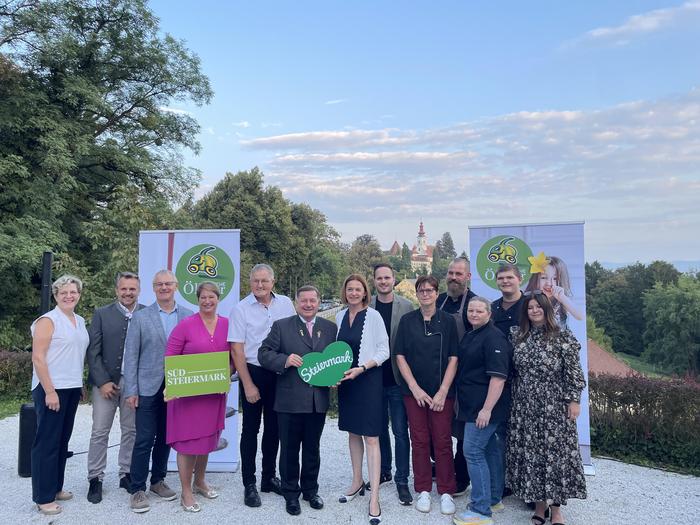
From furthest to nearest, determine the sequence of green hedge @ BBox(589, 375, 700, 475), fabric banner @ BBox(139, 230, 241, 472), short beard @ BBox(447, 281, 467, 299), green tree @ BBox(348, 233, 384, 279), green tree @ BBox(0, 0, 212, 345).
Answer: green tree @ BBox(348, 233, 384, 279) < green tree @ BBox(0, 0, 212, 345) < green hedge @ BBox(589, 375, 700, 475) < fabric banner @ BBox(139, 230, 241, 472) < short beard @ BBox(447, 281, 467, 299)

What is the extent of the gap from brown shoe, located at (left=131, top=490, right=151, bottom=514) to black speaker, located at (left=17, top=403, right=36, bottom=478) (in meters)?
1.60

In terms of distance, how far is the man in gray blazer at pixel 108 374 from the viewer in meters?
4.30

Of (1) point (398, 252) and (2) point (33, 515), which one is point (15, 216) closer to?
(2) point (33, 515)

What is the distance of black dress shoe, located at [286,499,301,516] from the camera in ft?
13.5

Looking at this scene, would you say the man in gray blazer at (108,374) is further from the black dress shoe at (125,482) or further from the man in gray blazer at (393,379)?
the man in gray blazer at (393,379)

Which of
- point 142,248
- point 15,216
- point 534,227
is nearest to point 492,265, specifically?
point 534,227

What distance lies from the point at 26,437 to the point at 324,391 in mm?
3277

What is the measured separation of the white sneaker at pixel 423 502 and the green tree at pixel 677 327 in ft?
145

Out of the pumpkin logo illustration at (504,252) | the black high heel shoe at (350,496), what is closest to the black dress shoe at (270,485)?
the black high heel shoe at (350,496)

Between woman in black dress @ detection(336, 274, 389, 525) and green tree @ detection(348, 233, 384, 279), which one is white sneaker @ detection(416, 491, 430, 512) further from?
green tree @ detection(348, 233, 384, 279)

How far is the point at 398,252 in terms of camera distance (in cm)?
16275

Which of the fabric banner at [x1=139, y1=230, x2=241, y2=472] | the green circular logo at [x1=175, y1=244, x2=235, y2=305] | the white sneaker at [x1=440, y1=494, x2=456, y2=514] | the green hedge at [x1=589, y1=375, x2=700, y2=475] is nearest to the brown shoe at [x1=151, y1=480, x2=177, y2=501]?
the fabric banner at [x1=139, y1=230, x2=241, y2=472]

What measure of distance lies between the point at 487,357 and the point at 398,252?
160 meters

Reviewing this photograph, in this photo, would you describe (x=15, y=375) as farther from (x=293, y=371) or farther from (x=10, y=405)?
(x=293, y=371)
